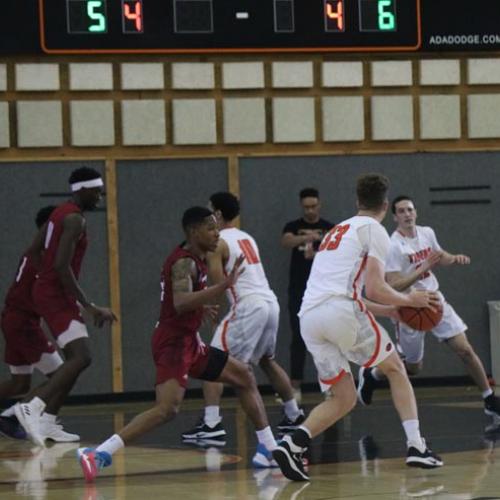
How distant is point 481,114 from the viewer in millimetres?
19234

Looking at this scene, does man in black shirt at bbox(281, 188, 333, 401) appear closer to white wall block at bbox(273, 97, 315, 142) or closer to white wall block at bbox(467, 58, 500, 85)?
white wall block at bbox(273, 97, 315, 142)

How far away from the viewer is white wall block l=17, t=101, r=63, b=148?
59.1 feet

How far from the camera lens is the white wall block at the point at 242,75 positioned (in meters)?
18.5

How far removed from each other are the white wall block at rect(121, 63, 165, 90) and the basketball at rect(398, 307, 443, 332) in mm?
7422

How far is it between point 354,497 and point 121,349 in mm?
9097

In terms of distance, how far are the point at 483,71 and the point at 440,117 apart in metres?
0.75

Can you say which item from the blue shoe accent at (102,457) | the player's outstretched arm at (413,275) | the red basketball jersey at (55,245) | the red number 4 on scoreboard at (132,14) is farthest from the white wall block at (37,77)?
Result: the blue shoe accent at (102,457)

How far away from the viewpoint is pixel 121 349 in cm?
1833

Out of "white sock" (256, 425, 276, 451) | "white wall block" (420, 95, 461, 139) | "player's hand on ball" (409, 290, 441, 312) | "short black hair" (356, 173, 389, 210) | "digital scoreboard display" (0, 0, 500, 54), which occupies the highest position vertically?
"digital scoreboard display" (0, 0, 500, 54)

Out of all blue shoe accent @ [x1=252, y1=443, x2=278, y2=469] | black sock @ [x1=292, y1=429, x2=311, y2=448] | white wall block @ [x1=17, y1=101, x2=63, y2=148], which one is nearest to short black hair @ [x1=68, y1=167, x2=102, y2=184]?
blue shoe accent @ [x1=252, y1=443, x2=278, y2=469]

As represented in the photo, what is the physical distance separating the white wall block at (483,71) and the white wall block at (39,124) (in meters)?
4.90

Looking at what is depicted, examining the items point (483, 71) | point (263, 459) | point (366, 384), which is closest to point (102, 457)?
point (263, 459)

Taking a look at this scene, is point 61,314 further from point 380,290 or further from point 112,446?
point 380,290

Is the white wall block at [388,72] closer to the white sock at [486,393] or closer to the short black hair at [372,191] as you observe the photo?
the white sock at [486,393]
